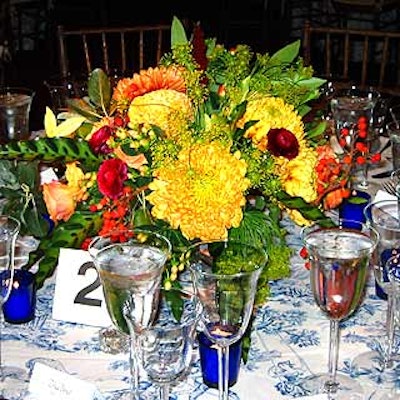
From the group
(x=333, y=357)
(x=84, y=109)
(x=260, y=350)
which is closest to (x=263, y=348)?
(x=260, y=350)

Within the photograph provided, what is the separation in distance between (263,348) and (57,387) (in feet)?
1.06

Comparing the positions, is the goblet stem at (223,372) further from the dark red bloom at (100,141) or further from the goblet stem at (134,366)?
the dark red bloom at (100,141)

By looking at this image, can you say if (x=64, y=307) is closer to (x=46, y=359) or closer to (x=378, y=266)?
(x=46, y=359)

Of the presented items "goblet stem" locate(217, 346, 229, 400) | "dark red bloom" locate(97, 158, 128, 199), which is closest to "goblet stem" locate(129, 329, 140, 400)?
"goblet stem" locate(217, 346, 229, 400)

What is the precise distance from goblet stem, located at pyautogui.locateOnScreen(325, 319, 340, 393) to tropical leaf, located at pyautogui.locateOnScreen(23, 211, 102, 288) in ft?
1.17

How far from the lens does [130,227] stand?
1277 millimetres

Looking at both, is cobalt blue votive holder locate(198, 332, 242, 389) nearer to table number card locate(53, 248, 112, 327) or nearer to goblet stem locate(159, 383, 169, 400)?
goblet stem locate(159, 383, 169, 400)

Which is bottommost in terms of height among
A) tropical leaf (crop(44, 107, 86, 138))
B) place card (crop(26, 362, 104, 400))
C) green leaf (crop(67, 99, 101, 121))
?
place card (crop(26, 362, 104, 400))

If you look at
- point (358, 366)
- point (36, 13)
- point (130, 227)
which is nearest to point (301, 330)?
point (358, 366)

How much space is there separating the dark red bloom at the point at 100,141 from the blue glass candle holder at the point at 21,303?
255 millimetres

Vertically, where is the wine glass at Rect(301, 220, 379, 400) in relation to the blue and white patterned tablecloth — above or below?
above

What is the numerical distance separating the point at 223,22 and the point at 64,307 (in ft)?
13.5

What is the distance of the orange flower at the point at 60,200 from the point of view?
1277mm

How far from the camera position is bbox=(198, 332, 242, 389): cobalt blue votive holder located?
3.99 feet
